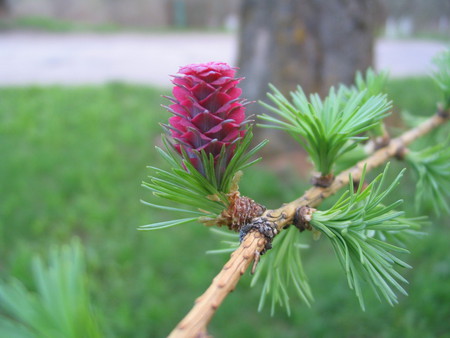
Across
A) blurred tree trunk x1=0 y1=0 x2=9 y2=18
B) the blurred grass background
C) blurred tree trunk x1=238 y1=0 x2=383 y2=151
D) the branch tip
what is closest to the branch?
the branch tip

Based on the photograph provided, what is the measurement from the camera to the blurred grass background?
150 cm

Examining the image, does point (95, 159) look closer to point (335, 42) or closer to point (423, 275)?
point (335, 42)

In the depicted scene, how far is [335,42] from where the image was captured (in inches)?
90.1

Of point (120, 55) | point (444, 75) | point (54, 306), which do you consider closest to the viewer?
point (54, 306)

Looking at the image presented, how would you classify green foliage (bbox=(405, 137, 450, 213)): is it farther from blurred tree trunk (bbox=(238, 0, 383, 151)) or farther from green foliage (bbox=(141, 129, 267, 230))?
blurred tree trunk (bbox=(238, 0, 383, 151))

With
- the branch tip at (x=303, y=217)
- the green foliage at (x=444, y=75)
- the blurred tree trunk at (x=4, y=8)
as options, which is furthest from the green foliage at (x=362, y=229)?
the blurred tree trunk at (x=4, y=8)

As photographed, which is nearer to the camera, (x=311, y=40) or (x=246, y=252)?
(x=246, y=252)

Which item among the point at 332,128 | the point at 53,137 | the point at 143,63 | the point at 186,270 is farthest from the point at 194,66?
the point at 143,63

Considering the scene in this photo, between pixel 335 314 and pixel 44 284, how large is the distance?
1.37 m

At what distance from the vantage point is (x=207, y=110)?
362mm

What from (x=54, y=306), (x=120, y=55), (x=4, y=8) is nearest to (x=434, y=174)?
(x=54, y=306)

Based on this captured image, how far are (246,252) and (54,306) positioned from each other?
154mm

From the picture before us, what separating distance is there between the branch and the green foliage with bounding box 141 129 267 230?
47 mm

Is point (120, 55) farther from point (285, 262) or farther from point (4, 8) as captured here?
point (285, 262)
